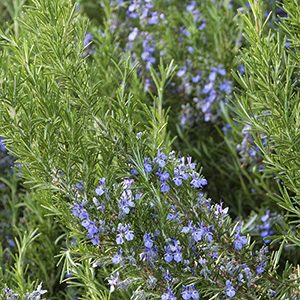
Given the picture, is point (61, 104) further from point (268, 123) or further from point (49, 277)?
point (49, 277)

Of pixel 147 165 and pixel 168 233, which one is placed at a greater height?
pixel 147 165

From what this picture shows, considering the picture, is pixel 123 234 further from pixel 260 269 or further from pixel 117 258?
pixel 260 269

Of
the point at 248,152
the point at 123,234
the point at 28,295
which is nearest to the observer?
the point at 123,234

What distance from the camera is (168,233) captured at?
122 cm

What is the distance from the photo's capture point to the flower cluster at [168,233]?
1202 mm

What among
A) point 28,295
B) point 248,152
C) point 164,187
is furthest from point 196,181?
point 248,152

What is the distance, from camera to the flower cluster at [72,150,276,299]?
1202 mm

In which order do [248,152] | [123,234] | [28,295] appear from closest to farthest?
1. [123,234]
2. [28,295]
3. [248,152]

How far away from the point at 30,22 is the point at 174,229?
54cm

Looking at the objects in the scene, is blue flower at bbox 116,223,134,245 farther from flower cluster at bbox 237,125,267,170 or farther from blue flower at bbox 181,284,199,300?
flower cluster at bbox 237,125,267,170

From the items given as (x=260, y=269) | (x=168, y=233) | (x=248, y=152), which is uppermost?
(x=168, y=233)

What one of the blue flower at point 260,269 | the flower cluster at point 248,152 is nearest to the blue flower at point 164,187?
the blue flower at point 260,269

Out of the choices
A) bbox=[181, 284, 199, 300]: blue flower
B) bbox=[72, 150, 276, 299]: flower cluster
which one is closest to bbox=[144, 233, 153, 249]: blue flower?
bbox=[72, 150, 276, 299]: flower cluster

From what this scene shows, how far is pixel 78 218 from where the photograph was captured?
122 cm
